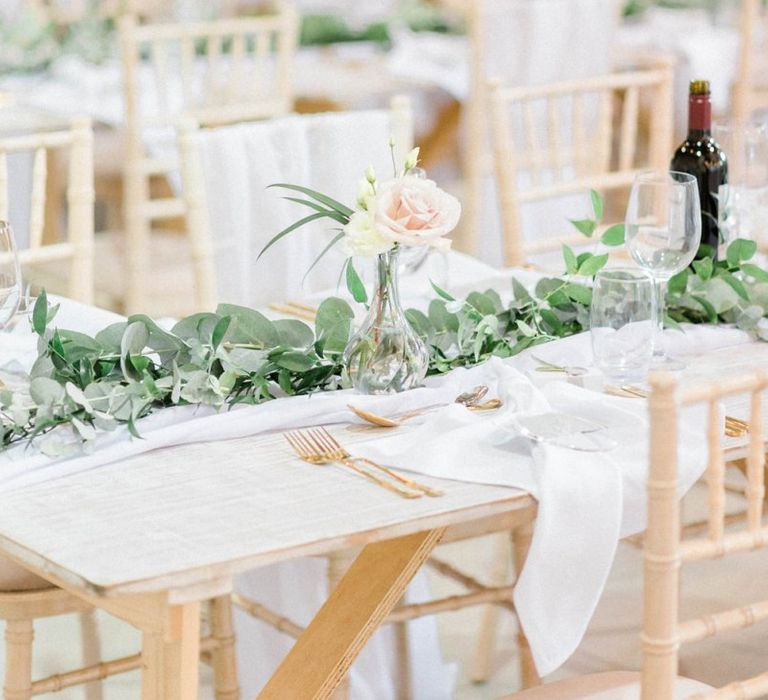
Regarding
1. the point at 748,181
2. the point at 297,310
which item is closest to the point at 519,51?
the point at 748,181

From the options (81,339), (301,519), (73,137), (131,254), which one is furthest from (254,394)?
(131,254)

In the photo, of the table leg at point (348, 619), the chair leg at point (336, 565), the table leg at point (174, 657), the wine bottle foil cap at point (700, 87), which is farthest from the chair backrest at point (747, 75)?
the table leg at point (174, 657)

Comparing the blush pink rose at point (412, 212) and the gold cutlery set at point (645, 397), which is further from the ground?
the blush pink rose at point (412, 212)

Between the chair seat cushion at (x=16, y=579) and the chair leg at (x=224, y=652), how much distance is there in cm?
37

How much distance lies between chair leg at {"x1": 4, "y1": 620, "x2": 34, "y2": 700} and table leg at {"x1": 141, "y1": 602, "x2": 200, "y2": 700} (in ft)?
1.73

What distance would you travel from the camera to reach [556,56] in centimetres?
396

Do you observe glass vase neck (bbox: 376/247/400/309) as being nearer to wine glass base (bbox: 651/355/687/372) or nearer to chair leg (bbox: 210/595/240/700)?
wine glass base (bbox: 651/355/687/372)

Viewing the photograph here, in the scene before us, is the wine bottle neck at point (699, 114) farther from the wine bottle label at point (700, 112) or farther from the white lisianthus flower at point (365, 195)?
the white lisianthus flower at point (365, 195)

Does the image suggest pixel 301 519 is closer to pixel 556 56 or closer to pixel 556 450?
pixel 556 450

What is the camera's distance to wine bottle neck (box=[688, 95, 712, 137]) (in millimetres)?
1998

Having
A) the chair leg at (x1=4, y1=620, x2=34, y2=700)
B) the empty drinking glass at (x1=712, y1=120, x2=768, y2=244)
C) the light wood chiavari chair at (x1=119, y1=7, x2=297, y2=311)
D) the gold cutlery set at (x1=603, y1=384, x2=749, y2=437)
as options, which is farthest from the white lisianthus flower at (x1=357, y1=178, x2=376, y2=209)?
the light wood chiavari chair at (x1=119, y1=7, x2=297, y2=311)

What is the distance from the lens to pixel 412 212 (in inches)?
59.6

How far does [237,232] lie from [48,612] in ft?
2.93

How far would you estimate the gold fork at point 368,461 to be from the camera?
4.54 feet
